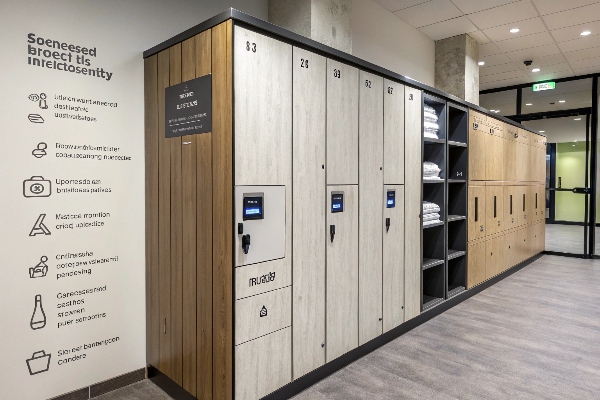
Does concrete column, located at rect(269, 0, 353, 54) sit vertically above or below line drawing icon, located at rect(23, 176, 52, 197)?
above

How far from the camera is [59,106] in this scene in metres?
2.57

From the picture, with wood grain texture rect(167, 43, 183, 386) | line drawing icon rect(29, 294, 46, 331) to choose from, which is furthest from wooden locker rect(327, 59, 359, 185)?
line drawing icon rect(29, 294, 46, 331)

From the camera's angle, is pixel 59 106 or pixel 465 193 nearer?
pixel 59 106

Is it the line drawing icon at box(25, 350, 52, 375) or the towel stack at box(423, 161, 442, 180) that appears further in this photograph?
the towel stack at box(423, 161, 442, 180)

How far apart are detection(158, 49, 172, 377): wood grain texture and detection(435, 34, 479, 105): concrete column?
4.52 m

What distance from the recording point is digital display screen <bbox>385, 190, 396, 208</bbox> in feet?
12.0

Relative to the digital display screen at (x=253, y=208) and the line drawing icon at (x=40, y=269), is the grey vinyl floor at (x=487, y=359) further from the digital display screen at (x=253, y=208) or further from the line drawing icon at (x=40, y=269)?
the digital display screen at (x=253, y=208)

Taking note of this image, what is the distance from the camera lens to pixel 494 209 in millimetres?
5781

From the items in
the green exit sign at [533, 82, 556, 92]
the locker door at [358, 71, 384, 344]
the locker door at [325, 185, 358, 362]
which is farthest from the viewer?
the green exit sign at [533, 82, 556, 92]

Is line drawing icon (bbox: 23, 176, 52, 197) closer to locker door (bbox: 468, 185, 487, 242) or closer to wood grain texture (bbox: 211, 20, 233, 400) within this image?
wood grain texture (bbox: 211, 20, 233, 400)

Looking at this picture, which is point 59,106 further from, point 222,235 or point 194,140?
point 222,235

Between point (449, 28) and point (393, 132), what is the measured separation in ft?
9.15

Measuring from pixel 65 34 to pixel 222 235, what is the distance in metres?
1.72

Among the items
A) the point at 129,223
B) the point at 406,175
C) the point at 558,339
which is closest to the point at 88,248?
the point at 129,223
